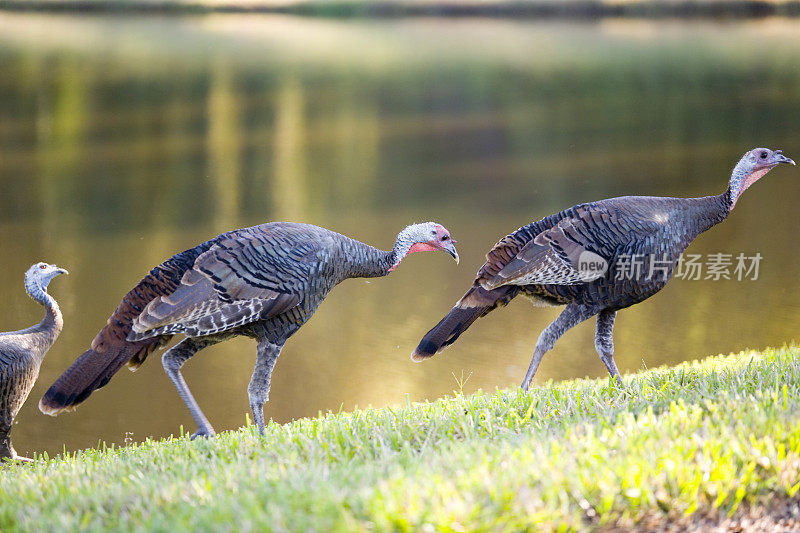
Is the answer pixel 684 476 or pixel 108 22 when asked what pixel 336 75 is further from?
pixel 684 476

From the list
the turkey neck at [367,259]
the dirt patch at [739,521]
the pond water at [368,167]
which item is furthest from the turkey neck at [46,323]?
the dirt patch at [739,521]

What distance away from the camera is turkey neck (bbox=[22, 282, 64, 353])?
5926 mm

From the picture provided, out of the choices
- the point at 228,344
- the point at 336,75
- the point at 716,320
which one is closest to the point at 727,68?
the point at 336,75

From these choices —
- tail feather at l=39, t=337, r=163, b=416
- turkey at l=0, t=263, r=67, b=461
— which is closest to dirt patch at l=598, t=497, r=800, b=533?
tail feather at l=39, t=337, r=163, b=416

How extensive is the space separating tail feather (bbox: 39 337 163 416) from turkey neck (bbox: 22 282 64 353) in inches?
53.1

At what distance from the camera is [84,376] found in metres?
4.67

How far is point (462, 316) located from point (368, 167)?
31.6 feet

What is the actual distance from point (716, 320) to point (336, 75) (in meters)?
14.7

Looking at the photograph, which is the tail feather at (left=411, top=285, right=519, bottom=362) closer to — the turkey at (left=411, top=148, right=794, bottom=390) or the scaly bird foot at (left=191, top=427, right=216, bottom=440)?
the turkey at (left=411, top=148, right=794, bottom=390)

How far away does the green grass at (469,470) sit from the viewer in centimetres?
326

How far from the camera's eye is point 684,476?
11.7ft

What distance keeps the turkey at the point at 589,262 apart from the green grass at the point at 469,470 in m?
0.56

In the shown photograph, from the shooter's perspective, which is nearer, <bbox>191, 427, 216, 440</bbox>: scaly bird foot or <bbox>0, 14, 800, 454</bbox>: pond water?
<bbox>191, 427, 216, 440</bbox>: scaly bird foot

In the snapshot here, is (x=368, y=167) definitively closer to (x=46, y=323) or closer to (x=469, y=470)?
(x=46, y=323)
